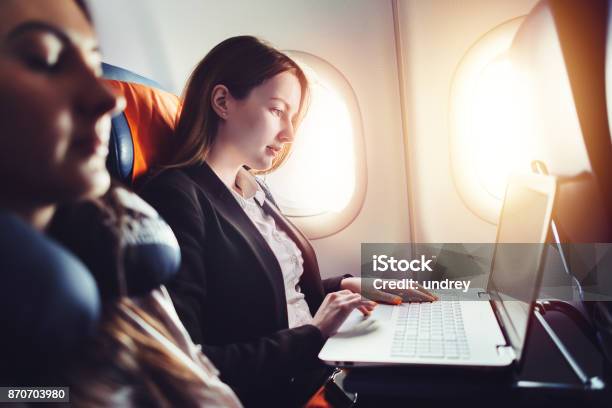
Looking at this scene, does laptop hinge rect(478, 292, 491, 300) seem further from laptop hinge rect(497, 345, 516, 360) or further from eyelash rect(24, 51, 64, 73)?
eyelash rect(24, 51, 64, 73)

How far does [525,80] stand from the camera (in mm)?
846

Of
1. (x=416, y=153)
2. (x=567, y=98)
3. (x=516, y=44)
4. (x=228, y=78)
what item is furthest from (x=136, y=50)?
(x=567, y=98)

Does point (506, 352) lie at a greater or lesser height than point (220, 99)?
lesser

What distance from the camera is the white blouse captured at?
3.67 ft

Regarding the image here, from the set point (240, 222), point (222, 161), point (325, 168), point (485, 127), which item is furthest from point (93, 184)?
point (485, 127)

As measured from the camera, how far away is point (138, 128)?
3.18 ft

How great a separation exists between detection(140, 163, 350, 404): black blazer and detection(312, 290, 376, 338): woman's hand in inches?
1.3

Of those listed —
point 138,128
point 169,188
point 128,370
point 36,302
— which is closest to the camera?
point 36,302

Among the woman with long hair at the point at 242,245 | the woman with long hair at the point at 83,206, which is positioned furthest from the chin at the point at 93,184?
the woman with long hair at the point at 242,245

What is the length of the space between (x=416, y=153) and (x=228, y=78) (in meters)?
0.93

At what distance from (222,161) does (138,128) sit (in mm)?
211

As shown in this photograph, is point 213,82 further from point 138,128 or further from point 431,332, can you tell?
point 431,332

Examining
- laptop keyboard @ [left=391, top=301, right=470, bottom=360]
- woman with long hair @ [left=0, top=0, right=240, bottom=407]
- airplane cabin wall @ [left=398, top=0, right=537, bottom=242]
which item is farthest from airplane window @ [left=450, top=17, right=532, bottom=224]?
woman with long hair @ [left=0, top=0, right=240, bottom=407]

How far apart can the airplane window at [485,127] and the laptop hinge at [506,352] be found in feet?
3.05
